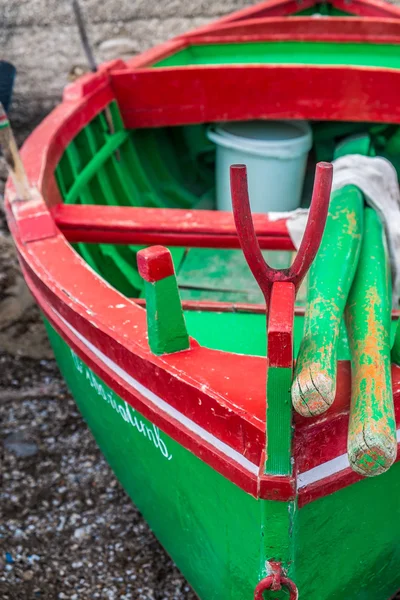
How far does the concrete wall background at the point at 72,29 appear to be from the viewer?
238 inches

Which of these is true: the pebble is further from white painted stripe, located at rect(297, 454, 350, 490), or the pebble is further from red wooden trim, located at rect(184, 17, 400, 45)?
red wooden trim, located at rect(184, 17, 400, 45)

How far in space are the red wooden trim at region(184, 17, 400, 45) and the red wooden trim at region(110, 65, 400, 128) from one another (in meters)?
0.98

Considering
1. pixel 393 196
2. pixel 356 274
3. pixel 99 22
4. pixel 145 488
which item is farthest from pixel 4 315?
pixel 99 22

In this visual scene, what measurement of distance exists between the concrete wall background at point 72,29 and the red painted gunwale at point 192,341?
311 centimetres

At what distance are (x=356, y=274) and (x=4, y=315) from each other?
2.64m

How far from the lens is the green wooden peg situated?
135cm

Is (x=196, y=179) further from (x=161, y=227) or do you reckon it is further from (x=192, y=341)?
(x=192, y=341)

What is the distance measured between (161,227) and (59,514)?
4.30 ft

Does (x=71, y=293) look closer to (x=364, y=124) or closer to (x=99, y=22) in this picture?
(x=364, y=124)

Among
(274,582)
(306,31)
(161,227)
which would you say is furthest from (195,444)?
(306,31)

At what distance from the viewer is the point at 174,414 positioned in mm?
1518

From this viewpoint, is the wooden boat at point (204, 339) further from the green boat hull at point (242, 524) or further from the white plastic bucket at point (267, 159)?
the white plastic bucket at point (267, 159)

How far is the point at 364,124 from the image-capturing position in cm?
359

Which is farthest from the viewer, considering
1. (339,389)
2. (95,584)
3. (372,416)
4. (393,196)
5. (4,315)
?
(4,315)
